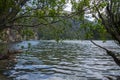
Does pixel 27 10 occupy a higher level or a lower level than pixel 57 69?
higher

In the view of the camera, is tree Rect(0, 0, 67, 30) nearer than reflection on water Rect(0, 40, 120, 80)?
Yes

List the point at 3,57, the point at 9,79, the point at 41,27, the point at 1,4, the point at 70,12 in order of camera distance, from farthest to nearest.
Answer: the point at 3,57 → the point at 9,79 → the point at 41,27 → the point at 70,12 → the point at 1,4

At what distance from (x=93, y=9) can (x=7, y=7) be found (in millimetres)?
5060

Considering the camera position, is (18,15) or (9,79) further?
(9,79)

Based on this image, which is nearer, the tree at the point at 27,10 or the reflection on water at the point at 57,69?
the tree at the point at 27,10

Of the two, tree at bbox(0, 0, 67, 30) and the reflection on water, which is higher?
tree at bbox(0, 0, 67, 30)

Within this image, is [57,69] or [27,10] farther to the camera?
[57,69]

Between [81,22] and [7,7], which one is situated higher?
[7,7]

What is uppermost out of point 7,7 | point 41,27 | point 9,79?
point 7,7

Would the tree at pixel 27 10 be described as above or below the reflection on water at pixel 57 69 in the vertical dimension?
above

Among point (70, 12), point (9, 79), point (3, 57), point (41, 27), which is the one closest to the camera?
point (70, 12)

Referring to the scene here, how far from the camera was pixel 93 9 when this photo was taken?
45.9ft

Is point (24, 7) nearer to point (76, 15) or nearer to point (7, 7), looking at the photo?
point (7, 7)

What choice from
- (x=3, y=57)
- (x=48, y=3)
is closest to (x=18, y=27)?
(x=48, y=3)
